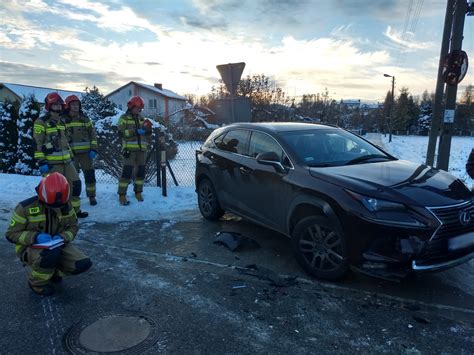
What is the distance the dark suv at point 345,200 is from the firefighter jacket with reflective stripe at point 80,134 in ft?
9.39

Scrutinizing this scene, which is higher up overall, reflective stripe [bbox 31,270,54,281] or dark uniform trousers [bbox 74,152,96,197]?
dark uniform trousers [bbox 74,152,96,197]

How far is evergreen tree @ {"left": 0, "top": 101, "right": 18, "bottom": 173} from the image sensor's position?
1155 cm

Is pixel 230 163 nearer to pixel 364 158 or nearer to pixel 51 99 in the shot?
pixel 364 158

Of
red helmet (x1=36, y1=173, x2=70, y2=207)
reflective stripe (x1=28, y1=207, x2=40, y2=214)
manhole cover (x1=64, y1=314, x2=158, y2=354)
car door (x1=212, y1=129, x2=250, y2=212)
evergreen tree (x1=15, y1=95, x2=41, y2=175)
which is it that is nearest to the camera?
manhole cover (x1=64, y1=314, x2=158, y2=354)

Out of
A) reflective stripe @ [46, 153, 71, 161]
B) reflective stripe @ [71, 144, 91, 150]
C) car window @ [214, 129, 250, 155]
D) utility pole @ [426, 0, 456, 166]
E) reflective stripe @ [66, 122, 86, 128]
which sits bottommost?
reflective stripe @ [46, 153, 71, 161]

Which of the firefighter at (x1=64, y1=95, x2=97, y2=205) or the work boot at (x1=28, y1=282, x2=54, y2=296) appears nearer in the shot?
the work boot at (x1=28, y1=282, x2=54, y2=296)

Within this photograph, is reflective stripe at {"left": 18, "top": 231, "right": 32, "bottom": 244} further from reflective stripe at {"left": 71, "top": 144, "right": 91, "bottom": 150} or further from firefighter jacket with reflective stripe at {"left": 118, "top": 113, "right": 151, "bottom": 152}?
firefighter jacket with reflective stripe at {"left": 118, "top": 113, "right": 151, "bottom": 152}

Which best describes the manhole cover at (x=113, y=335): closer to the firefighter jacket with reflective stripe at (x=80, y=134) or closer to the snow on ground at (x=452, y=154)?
the snow on ground at (x=452, y=154)

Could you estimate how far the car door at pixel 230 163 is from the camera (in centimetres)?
554

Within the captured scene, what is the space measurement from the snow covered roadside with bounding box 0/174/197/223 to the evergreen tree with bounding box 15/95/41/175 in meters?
1.70

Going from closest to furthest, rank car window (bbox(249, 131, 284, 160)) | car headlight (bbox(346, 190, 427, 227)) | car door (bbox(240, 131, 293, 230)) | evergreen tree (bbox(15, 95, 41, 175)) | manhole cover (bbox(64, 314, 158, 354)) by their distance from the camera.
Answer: manhole cover (bbox(64, 314, 158, 354)) < car headlight (bbox(346, 190, 427, 227)) < car door (bbox(240, 131, 293, 230)) < car window (bbox(249, 131, 284, 160)) < evergreen tree (bbox(15, 95, 41, 175))

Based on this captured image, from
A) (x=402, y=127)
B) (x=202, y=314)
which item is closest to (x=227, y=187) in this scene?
(x=202, y=314)

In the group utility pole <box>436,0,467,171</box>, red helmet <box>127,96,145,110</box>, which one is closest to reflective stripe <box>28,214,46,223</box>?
red helmet <box>127,96,145,110</box>

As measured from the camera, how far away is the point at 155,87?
58125 mm
